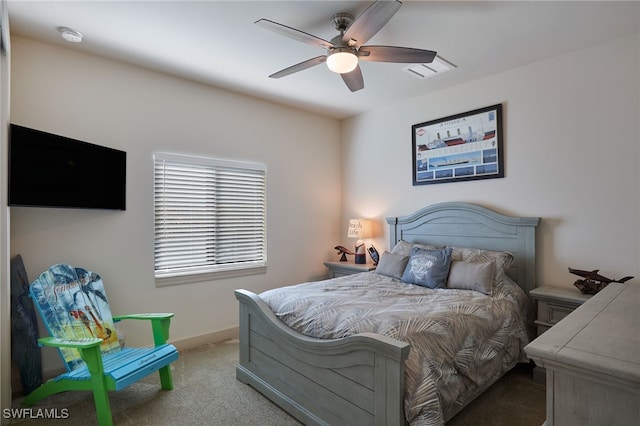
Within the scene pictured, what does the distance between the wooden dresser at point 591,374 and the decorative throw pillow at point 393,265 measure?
2.26m

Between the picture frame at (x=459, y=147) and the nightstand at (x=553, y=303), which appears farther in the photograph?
the picture frame at (x=459, y=147)

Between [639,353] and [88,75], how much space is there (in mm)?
3724

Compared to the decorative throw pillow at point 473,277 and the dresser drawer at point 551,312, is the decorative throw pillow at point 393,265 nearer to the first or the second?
the decorative throw pillow at point 473,277

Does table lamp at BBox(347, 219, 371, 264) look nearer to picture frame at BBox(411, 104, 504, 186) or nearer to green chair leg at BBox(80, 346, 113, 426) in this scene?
picture frame at BBox(411, 104, 504, 186)

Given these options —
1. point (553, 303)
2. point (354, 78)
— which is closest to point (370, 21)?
point (354, 78)

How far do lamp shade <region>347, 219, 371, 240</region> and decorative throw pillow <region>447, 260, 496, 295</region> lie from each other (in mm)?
1452

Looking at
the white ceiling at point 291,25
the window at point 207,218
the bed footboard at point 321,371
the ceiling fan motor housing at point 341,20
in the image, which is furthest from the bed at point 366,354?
the ceiling fan motor housing at point 341,20

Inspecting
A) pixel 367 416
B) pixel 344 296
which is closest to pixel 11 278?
pixel 344 296

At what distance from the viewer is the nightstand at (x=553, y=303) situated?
259 cm

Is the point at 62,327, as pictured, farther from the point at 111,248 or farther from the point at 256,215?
the point at 256,215

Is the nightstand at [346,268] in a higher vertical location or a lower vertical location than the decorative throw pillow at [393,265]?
lower

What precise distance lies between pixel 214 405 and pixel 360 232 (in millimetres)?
2503

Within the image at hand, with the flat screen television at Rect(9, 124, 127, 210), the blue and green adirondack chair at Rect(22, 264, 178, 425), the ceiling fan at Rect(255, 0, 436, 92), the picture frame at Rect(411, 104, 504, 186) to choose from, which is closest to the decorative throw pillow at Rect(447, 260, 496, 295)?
the picture frame at Rect(411, 104, 504, 186)

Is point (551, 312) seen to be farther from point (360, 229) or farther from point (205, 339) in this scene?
point (205, 339)
